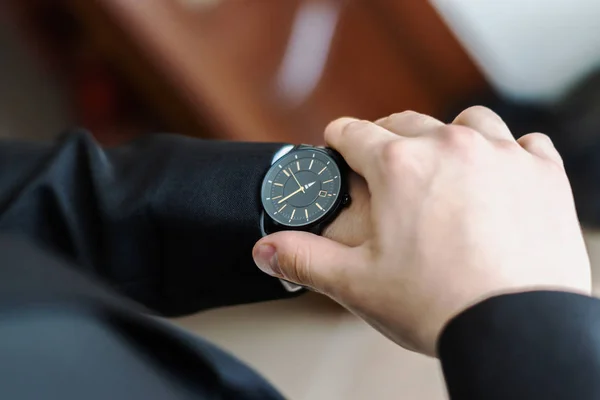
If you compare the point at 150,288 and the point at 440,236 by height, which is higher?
the point at 440,236

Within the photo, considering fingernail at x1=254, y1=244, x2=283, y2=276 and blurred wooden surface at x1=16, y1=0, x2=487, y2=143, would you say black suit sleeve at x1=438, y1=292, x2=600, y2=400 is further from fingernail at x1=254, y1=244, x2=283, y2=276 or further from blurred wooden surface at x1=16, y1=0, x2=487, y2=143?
blurred wooden surface at x1=16, y1=0, x2=487, y2=143

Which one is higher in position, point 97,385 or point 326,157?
point 326,157

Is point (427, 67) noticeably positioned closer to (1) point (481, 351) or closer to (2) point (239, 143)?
(2) point (239, 143)

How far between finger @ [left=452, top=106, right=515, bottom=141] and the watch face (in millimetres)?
Result: 120

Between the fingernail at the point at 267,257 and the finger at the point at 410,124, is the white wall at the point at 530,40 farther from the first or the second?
the fingernail at the point at 267,257

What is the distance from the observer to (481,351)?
382mm

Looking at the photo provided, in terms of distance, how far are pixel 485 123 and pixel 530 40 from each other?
40.2 inches

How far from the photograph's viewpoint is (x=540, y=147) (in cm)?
52

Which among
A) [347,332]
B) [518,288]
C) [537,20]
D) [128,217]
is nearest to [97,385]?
[128,217]

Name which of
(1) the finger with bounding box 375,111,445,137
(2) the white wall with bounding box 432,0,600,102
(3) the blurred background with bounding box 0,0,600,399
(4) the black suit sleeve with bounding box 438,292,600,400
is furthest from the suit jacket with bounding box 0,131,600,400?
(2) the white wall with bounding box 432,0,600,102

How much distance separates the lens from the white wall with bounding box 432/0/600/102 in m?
1.37

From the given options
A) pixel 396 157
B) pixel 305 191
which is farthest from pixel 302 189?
pixel 396 157

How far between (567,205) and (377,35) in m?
0.88

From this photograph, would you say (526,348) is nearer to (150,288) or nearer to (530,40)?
(150,288)
